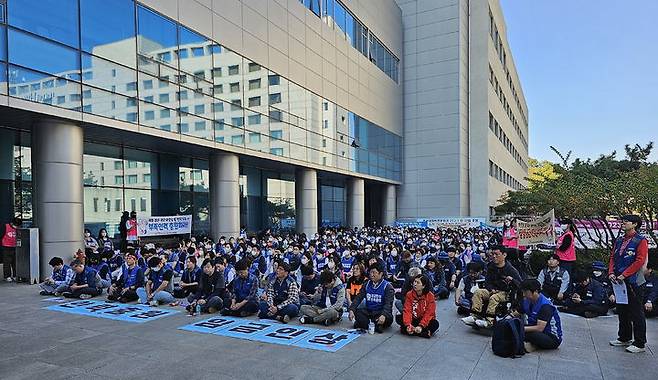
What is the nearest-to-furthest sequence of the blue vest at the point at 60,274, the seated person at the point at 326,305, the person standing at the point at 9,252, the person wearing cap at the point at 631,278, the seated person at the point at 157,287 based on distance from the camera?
1. the person wearing cap at the point at 631,278
2. the seated person at the point at 326,305
3. the seated person at the point at 157,287
4. the blue vest at the point at 60,274
5. the person standing at the point at 9,252

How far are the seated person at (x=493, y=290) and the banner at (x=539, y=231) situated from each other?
20.4 feet

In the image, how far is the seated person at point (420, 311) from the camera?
23.8 feet

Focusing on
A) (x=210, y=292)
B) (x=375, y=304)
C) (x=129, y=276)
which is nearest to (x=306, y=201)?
(x=129, y=276)

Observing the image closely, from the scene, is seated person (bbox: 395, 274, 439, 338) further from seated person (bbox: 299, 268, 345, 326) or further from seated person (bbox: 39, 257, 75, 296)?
seated person (bbox: 39, 257, 75, 296)

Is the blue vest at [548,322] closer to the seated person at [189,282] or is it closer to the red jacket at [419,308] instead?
the red jacket at [419,308]

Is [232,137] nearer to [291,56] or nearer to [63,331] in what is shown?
[291,56]

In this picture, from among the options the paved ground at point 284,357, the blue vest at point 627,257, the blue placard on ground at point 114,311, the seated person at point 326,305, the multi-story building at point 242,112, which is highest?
the multi-story building at point 242,112

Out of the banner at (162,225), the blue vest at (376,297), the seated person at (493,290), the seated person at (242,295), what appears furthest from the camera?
the banner at (162,225)

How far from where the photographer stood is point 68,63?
13305 millimetres

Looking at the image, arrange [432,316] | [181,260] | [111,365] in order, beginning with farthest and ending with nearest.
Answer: [181,260]
[432,316]
[111,365]

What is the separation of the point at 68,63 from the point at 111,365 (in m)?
10.7

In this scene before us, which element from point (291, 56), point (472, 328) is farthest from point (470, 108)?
point (472, 328)

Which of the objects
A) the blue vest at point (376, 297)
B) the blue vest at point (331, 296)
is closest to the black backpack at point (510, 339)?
the blue vest at point (376, 297)

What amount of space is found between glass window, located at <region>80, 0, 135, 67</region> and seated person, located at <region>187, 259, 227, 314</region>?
8.98m
